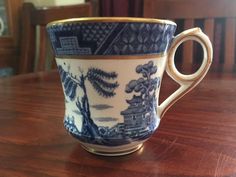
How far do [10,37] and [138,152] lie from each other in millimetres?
1625

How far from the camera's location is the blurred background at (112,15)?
41.7 inches

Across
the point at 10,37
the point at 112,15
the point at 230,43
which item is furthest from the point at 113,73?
the point at 10,37

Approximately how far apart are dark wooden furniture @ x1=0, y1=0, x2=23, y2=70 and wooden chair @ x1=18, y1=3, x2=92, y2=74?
0.19 metres

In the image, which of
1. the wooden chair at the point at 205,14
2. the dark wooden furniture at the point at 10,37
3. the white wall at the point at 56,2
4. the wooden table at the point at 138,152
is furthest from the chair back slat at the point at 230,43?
the dark wooden furniture at the point at 10,37

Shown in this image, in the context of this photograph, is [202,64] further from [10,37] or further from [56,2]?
[10,37]

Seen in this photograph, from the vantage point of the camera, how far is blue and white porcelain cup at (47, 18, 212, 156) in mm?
251

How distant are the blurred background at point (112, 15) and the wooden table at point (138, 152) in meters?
0.44

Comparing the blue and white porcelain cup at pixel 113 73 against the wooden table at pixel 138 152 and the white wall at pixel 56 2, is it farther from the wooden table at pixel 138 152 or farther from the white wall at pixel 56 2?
the white wall at pixel 56 2

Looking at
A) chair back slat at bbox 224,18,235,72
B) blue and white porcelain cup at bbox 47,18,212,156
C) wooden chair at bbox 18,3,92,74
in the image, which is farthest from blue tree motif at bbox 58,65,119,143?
wooden chair at bbox 18,3,92,74

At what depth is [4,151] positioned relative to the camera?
0.31 metres

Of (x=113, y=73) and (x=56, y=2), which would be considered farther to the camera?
(x=56, y=2)

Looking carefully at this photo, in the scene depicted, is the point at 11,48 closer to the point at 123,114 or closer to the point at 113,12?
the point at 113,12

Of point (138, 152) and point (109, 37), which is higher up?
point (109, 37)

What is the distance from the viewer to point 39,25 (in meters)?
1.42
